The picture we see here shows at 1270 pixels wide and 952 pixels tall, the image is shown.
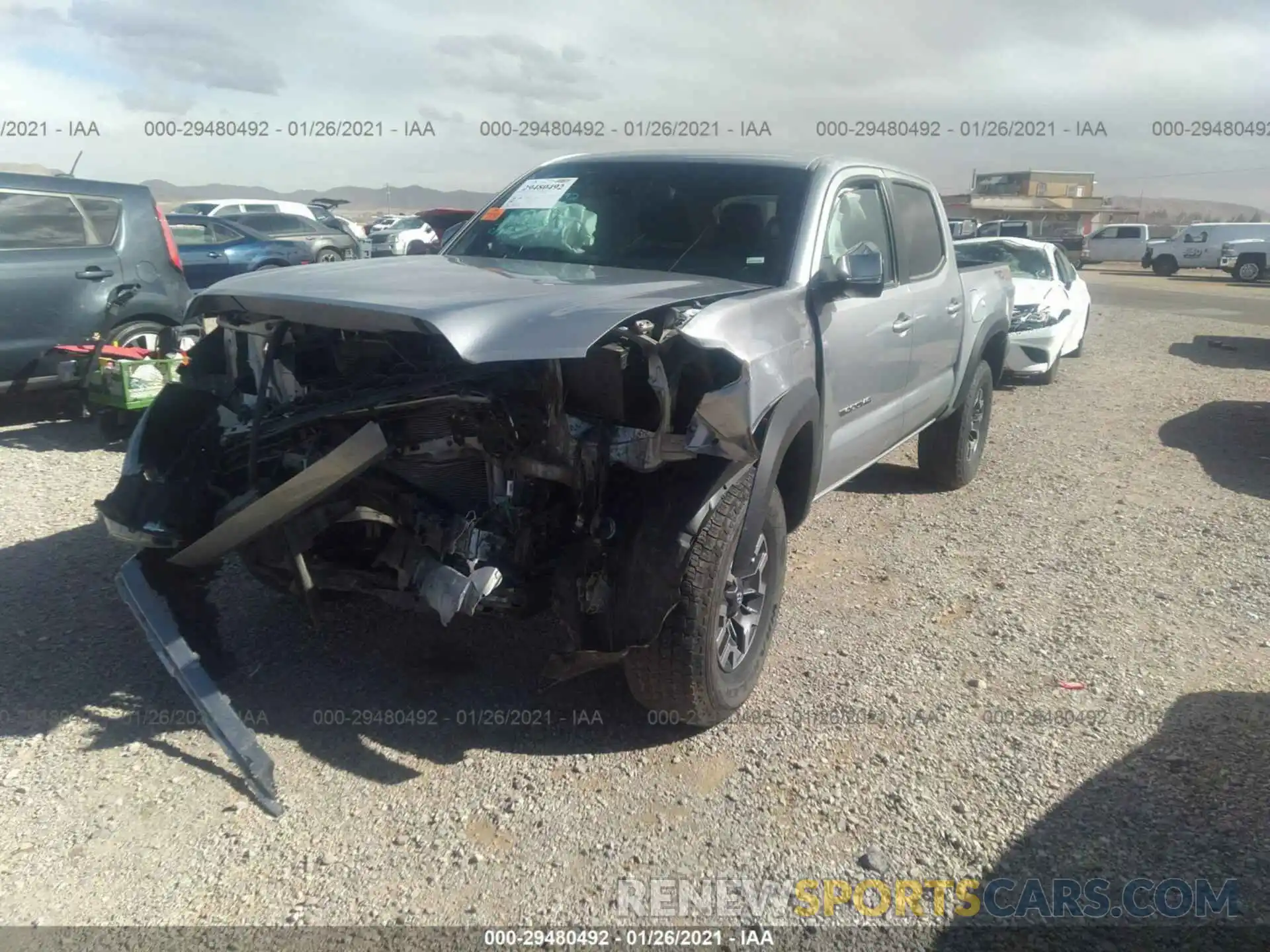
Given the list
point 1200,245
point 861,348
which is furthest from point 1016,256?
point 1200,245

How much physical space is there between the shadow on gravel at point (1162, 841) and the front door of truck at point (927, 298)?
81.1 inches

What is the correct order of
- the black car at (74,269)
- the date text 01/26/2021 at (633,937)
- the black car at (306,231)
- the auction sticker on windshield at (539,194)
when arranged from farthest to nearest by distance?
1. the black car at (306,231)
2. the black car at (74,269)
3. the auction sticker on windshield at (539,194)
4. the date text 01/26/2021 at (633,937)

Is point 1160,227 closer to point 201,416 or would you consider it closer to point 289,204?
point 289,204

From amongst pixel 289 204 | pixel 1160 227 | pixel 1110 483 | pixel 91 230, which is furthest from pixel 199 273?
pixel 1160 227

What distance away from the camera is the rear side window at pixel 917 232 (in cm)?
470

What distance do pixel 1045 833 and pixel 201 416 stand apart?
3212 millimetres

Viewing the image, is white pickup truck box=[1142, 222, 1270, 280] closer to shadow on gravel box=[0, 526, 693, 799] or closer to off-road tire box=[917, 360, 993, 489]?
off-road tire box=[917, 360, 993, 489]

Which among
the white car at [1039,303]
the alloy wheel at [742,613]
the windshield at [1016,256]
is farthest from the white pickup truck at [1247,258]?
the alloy wheel at [742,613]

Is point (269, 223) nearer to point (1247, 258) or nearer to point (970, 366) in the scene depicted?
point (970, 366)

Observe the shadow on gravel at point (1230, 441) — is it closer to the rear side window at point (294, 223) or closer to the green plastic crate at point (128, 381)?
the green plastic crate at point (128, 381)

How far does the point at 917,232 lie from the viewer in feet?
16.2

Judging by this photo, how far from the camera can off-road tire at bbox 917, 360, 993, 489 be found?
581cm

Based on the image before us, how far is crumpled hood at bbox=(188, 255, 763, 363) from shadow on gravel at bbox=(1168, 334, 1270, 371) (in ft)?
35.6

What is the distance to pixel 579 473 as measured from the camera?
2898 millimetres
